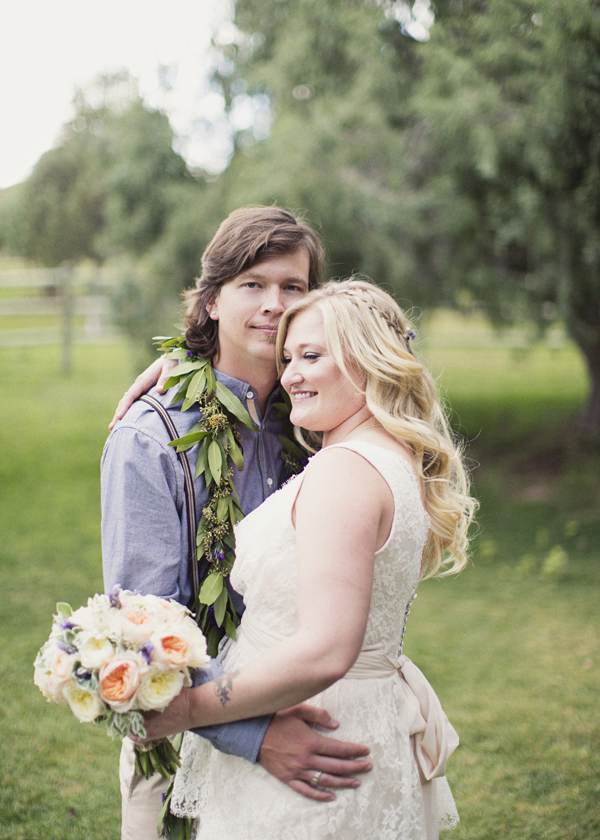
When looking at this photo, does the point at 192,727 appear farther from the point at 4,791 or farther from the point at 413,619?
the point at 413,619

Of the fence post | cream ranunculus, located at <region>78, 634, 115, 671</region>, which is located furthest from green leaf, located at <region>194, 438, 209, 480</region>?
the fence post

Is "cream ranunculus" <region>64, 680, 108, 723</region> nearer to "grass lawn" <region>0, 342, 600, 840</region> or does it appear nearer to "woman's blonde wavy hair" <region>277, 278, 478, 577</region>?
"woman's blonde wavy hair" <region>277, 278, 478, 577</region>

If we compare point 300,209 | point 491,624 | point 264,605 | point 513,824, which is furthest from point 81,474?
point 264,605

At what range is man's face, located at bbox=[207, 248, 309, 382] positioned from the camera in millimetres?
2348

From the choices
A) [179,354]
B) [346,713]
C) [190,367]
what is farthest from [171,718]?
[179,354]

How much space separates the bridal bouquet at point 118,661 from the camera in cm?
153

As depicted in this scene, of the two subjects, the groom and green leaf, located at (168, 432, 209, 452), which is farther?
green leaf, located at (168, 432, 209, 452)

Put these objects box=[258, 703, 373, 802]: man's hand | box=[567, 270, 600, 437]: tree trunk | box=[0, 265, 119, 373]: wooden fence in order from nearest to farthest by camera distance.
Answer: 1. box=[258, 703, 373, 802]: man's hand
2. box=[567, 270, 600, 437]: tree trunk
3. box=[0, 265, 119, 373]: wooden fence

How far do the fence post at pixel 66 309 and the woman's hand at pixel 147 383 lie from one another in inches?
557

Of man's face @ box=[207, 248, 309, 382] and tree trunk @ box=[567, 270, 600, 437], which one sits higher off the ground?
man's face @ box=[207, 248, 309, 382]

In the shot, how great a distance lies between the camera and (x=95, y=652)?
155 centimetres

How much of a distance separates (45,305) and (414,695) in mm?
17459

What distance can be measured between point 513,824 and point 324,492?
313 centimetres

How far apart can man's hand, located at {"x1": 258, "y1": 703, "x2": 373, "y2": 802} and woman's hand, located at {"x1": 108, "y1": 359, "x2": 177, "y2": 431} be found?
1113 mm
